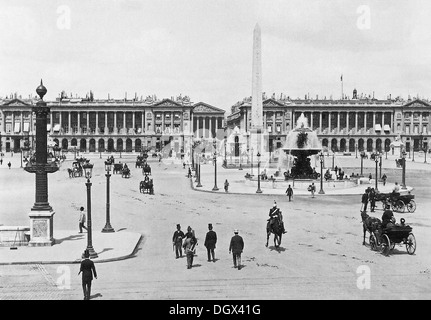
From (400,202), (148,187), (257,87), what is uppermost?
(257,87)

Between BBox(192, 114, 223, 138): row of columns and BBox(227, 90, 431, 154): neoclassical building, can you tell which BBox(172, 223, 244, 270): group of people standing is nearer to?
BBox(227, 90, 431, 154): neoclassical building

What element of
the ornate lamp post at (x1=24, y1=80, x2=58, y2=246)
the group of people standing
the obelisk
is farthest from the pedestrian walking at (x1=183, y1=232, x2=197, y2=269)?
the obelisk

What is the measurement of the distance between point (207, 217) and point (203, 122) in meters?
132

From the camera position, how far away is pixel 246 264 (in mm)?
16203

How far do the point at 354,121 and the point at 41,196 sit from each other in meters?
125

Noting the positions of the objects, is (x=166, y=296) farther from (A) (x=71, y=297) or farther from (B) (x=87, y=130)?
(B) (x=87, y=130)

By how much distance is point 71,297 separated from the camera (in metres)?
12.8

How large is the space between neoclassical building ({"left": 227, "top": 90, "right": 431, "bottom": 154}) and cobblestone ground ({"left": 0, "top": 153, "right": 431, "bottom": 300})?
350ft

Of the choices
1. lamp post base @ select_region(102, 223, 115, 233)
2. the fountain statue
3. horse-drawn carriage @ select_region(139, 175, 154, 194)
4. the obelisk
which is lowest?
lamp post base @ select_region(102, 223, 115, 233)

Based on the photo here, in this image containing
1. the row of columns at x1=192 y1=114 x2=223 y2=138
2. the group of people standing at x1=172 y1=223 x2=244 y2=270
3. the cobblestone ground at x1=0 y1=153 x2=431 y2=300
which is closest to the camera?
the cobblestone ground at x1=0 y1=153 x2=431 y2=300

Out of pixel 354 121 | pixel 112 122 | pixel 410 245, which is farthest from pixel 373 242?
pixel 354 121

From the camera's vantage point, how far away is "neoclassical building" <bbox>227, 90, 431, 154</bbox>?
134 meters

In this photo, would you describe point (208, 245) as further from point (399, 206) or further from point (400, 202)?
point (399, 206)
